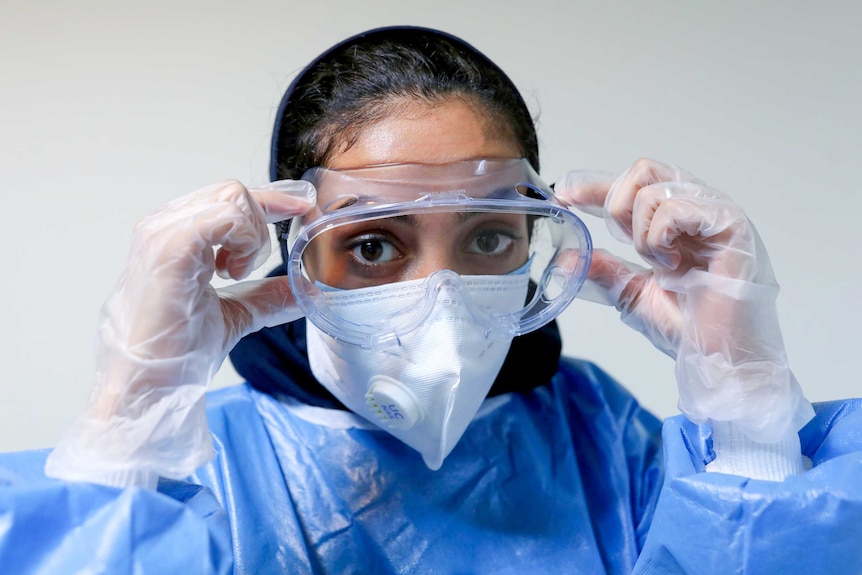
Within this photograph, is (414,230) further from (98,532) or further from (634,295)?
(98,532)

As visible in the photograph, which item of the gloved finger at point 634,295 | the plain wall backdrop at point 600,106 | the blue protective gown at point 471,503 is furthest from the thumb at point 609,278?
the plain wall backdrop at point 600,106

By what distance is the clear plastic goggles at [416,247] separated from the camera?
1.24 m

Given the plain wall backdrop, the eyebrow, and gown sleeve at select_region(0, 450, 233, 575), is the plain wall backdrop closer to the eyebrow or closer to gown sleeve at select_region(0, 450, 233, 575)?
the eyebrow

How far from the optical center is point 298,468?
144 centimetres

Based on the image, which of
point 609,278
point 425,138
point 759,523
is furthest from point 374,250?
point 759,523

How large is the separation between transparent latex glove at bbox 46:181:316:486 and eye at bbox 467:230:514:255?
1.16 ft

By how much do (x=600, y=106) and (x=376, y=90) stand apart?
98 cm

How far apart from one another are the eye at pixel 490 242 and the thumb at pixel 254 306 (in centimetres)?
30

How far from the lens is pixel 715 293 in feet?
3.87

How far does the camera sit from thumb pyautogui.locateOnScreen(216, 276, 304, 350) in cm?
125

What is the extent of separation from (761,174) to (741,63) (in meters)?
0.30

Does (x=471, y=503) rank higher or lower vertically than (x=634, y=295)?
lower

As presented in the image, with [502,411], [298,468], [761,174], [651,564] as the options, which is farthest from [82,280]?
[761,174]

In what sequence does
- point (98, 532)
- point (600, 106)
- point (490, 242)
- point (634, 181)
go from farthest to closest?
Answer: 1. point (600, 106)
2. point (490, 242)
3. point (634, 181)
4. point (98, 532)
